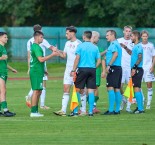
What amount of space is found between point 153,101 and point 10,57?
1101 inches

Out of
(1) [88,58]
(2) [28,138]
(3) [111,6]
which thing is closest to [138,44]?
(1) [88,58]

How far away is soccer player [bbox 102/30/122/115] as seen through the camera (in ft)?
71.0

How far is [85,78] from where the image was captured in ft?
68.9

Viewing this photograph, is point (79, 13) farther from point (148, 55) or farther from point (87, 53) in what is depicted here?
point (87, 53)

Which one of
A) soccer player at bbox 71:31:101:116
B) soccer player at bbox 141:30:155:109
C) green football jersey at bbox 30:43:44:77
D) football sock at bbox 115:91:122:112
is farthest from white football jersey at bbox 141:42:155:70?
green football jersey at bbox 30:43:44:77

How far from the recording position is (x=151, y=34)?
167 ft

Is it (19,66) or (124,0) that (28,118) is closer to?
(19,66)

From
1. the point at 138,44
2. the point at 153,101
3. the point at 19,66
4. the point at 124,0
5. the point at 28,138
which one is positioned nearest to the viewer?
the point at 28,138

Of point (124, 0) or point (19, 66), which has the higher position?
point (124, 0)

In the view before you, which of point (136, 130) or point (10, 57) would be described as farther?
point (10, 57)

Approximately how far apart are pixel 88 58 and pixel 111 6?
33.2 metres

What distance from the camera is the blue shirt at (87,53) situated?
20.9 m

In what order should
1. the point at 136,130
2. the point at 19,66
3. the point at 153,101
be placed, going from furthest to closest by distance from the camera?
the point at 19,66
the point at 153,101
the point at 136,130

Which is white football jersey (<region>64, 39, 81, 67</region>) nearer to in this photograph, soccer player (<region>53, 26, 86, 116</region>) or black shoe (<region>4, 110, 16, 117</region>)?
soccer player (<region>53, 26, 86, 116</region>)
